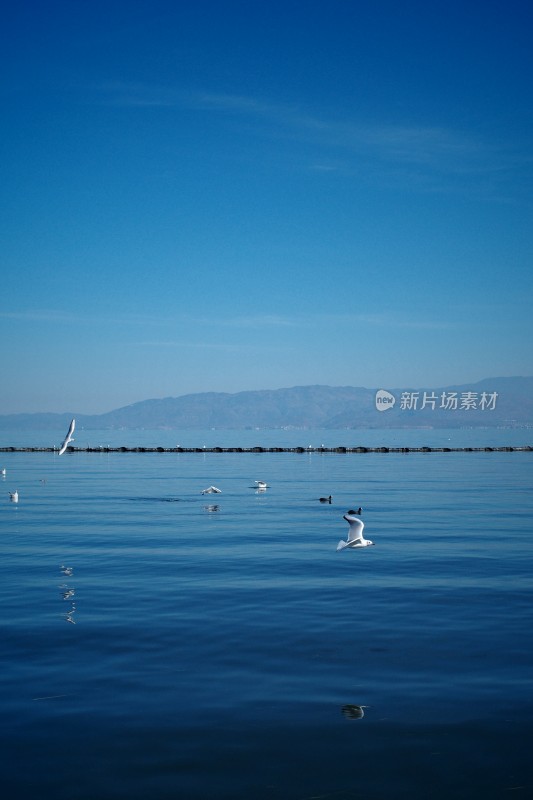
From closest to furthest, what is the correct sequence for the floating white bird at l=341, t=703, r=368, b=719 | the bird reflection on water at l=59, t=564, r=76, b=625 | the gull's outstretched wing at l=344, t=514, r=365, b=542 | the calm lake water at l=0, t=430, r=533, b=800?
the calm lake water at l=0, t=430, r=533, b=800
the floating white bird at l=341, t=703, r=368, b=719
the bird reflection on water at l=59, t=564, r=76, b=625
the gull's outstretched wing at l=344, t=514, r=365, b=542

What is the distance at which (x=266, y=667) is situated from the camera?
A: 48.7 feet

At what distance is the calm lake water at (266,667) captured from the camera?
416 inches

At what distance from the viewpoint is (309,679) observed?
→ 46.3ft

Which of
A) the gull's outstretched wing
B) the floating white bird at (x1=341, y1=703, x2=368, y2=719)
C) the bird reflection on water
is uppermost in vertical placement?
the gull's outstretched wing

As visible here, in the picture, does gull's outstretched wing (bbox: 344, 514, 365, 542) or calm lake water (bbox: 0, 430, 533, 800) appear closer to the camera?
calm lake water (bbox: 0, 430, 533, 800)

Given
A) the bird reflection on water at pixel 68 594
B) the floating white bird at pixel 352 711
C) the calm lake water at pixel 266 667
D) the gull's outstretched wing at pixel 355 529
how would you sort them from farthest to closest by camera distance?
the gull's outstretched wing at pixel 355 529, the bird reflection on water at pixel 68 594, the floating white bird at pixel 352 711, the calm lake water at pixel 266 667

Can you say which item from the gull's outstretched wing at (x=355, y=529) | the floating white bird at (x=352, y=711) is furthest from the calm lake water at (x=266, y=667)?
the gull's outstretched wing at (x=355, y=529)

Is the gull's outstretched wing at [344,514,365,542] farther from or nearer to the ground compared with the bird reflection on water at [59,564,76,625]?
farther from the ground

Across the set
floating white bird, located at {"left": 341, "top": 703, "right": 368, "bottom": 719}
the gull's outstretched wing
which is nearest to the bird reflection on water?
floating white bird, located at {"left": 341, "top": 703, "right": 368, "bottom": 719}

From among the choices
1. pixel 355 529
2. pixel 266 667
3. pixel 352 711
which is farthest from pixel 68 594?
pixel 352 711

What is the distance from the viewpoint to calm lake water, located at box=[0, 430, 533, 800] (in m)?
10.6

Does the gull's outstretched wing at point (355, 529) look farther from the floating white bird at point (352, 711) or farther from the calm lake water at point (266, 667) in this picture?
the floating white bird at point (352, 711)

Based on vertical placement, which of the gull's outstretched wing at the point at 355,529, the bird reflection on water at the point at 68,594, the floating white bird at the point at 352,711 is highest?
the gull's outstretched wing at the point at 355,529

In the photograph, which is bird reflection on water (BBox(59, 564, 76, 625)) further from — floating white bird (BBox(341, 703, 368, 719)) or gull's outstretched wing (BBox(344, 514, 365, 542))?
gull's outstretched wing (BBox(344, 514, 365, 542))
